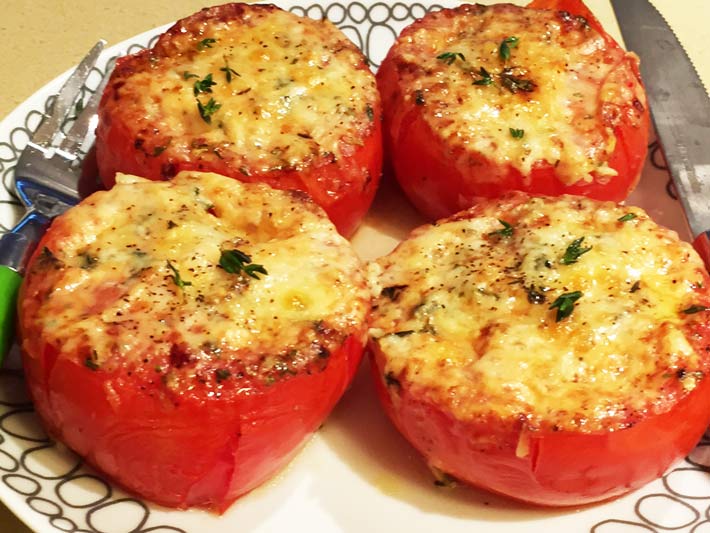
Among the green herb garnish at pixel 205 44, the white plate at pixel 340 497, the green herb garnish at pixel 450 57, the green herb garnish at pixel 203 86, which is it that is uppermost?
the green herb garnish at pixel 205 44

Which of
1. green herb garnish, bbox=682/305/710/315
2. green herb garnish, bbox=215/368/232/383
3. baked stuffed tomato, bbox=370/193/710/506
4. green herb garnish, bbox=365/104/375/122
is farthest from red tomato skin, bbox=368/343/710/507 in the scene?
green herb garnish, bbox=365/104/375/122

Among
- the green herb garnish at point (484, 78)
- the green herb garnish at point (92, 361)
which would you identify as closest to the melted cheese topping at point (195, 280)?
the green herb garnish at point (92, 361)

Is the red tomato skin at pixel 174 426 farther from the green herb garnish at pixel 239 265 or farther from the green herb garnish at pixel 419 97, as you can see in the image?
the green herb garnish at pixel 419 97

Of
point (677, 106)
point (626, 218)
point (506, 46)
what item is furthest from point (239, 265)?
point (677, 106)

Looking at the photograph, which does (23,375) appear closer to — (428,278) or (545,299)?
(428,278)

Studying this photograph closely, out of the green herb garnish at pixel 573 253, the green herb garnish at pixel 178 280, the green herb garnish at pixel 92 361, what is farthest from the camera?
the green herb garnish at pixel 573 253

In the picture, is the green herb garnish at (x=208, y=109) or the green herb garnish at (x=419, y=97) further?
the green herb garnish at (x=419, y=97)

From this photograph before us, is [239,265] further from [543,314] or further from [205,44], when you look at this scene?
[205,44]
